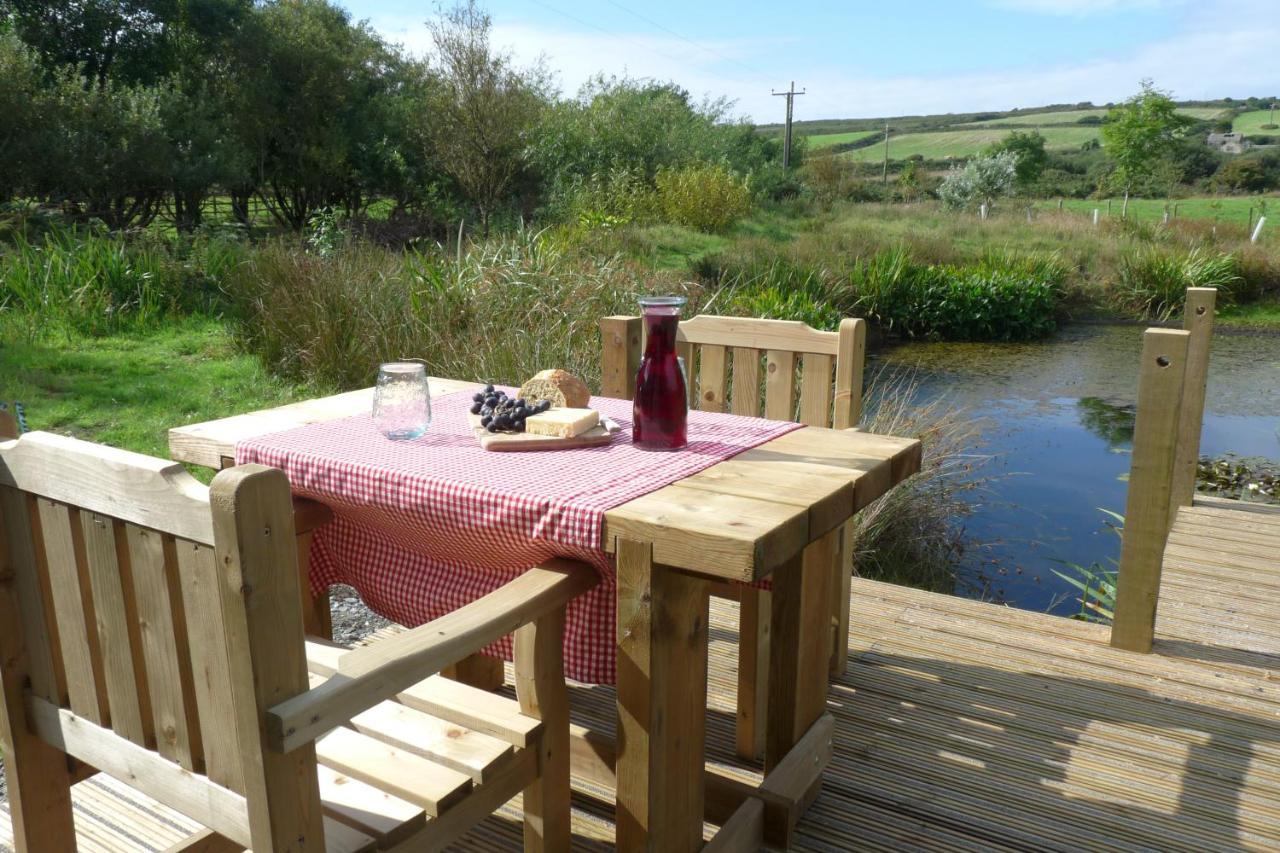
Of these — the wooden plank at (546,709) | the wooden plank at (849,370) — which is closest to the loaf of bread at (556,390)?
the wooden plank at (546,709)

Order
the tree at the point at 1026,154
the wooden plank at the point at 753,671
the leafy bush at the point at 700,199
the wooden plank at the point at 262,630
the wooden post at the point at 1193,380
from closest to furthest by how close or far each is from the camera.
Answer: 1. the wooden plank at the point at 262,630
2. the wooden plank at the point at 753,671
3. the wooden post at the point at 1193,380
4. the leafy bush at the point at 700,199
5. the tree at the point at 1026,154

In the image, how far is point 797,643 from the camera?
74.0 inches

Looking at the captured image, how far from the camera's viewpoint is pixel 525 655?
1.56 meters

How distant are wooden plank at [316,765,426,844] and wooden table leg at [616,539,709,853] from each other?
1.20 feet

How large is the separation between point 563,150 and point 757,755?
17.5m

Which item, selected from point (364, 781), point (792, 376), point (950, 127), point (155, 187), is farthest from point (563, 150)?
point (950, 127)

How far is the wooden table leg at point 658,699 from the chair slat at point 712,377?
104cm

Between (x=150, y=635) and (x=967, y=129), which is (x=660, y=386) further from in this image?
(x=967, y=129)

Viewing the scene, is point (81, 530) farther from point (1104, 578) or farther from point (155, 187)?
point (155, 187)

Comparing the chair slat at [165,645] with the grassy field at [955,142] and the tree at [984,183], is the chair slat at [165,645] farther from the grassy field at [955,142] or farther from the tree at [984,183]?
the grassy field at [955,142]

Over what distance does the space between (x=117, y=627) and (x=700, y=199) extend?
1627 centimetres

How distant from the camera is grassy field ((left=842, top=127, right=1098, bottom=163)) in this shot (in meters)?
56.0

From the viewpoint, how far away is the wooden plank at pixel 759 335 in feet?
7.81

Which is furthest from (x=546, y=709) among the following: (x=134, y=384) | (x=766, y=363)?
(x=134, y=384)
